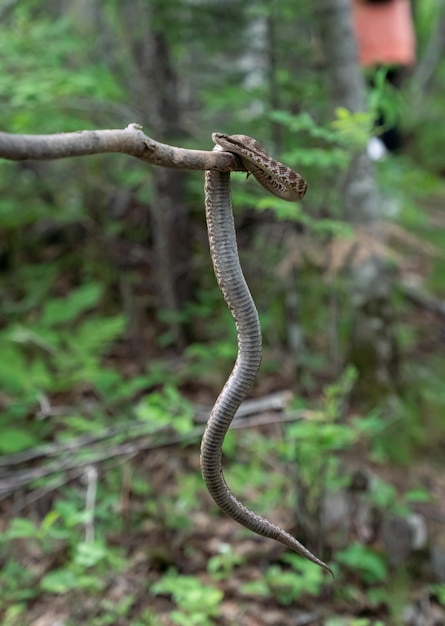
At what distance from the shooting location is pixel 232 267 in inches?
54.2

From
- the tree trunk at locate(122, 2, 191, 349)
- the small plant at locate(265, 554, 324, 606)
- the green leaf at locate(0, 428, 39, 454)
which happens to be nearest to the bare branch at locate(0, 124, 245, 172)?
the small plant at locate(265, 554, 324, 606)

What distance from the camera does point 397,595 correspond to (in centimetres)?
338

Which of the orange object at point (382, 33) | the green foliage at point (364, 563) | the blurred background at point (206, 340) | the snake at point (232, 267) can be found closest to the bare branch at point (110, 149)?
the snake at point (232, 267)

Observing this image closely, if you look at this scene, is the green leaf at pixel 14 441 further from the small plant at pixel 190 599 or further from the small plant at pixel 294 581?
the small plant at pixel 294 581

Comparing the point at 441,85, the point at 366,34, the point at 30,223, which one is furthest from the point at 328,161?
the point at 441,85

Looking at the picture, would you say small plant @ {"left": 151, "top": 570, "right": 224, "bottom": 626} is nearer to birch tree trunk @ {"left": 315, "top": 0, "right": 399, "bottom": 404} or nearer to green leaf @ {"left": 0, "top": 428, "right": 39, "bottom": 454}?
green leaf @ {"left": 0, "top": 428, "right": 39, "bottom": 454}

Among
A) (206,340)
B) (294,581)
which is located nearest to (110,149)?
(294,581)

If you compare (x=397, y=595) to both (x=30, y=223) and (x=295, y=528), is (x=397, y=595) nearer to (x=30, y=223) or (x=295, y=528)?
(x=295, y=528)

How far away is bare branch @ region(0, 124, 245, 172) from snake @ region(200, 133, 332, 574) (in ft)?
0.14

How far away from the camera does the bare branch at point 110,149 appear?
990 millimetres

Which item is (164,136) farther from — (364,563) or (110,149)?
(110,149)

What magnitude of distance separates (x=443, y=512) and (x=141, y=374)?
2.47 m

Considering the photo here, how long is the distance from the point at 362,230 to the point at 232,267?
2819 mm

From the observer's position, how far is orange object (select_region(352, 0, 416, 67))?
5039mm
